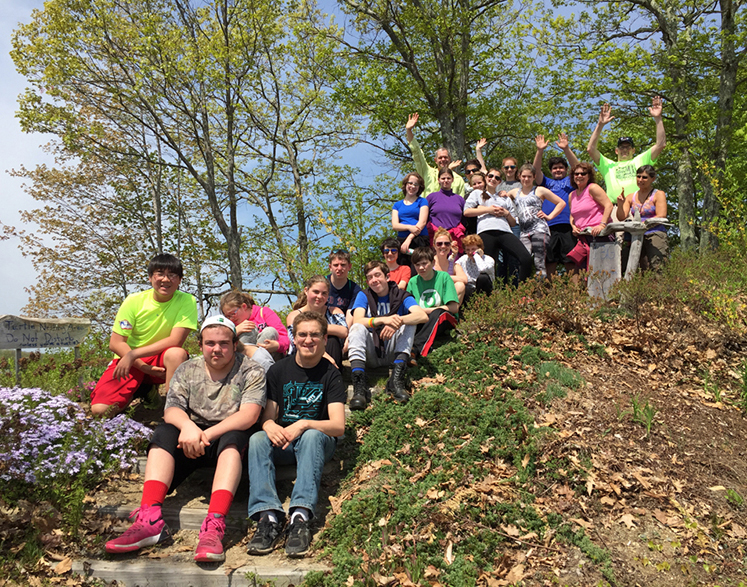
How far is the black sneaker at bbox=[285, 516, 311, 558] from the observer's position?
145 inches

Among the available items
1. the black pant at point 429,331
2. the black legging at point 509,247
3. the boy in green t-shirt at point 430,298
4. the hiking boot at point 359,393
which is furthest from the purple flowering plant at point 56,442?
the black legging at point 509,247

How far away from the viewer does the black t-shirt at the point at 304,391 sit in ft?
14.8

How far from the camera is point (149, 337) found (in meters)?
5.46

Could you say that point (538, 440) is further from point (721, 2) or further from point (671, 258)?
point (721, 2)

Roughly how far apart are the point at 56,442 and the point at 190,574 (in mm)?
1975

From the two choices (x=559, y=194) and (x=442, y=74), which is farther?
(x=442, y=74)

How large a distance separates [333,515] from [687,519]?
2.84m

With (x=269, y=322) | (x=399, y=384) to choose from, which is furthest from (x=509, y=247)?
(x=269, y=322)

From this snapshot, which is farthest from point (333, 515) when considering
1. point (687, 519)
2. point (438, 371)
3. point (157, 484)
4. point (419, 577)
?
point (687, 519)

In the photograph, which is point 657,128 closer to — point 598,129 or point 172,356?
point 598,129

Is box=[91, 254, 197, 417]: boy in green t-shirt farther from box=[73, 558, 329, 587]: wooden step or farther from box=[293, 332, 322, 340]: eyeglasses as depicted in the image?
box=[73, 558, 329, 587]: wooden step

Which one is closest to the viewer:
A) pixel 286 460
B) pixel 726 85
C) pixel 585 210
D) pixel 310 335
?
pixel 286 460

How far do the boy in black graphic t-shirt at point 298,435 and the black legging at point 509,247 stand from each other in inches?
164

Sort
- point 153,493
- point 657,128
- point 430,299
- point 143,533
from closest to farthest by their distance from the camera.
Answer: point 143,533 → point 153,493 → point 430,299 → point 657,128
